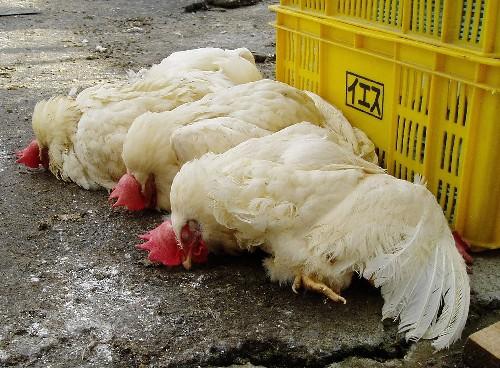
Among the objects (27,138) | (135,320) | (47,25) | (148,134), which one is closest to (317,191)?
(135,320)

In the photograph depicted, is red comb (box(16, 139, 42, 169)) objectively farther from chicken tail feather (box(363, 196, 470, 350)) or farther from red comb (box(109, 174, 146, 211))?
chicken tail feather (box(363, 196, 470, 350))

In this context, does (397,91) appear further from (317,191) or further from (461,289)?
(461,289)

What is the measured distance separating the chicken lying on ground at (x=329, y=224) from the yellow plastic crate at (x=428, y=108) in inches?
13.5

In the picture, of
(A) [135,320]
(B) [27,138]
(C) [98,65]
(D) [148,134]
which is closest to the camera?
(A) [135,320]

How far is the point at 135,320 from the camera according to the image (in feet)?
7.95

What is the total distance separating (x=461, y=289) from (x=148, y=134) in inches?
70.3

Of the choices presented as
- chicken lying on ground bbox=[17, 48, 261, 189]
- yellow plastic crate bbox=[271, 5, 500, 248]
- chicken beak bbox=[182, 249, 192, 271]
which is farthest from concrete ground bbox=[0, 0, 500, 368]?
yellow plastic crate bbox=[271, 5, 500, 248]

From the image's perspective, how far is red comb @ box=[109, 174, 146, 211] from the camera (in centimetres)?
327

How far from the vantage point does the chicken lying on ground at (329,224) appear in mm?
2266

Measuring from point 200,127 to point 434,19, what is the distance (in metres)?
1.22

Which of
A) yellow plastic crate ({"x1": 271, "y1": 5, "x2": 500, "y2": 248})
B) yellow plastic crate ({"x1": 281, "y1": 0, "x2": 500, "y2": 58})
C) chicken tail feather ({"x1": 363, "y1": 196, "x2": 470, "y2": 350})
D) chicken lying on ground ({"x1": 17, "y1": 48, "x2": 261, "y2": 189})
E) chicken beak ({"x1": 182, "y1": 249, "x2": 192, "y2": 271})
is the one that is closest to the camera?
chicken tail feather ({"x1": 363, "y1": 196, "x2": 470, "y2": 350})

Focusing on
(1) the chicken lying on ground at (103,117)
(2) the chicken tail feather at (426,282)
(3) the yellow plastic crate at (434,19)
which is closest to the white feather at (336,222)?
(2) the chicken tail feather at (426,282)

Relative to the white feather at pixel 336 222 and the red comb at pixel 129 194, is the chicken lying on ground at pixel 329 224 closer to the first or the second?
the white feather at pixel 336 222

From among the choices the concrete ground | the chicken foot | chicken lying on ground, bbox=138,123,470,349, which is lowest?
the concrete ground
